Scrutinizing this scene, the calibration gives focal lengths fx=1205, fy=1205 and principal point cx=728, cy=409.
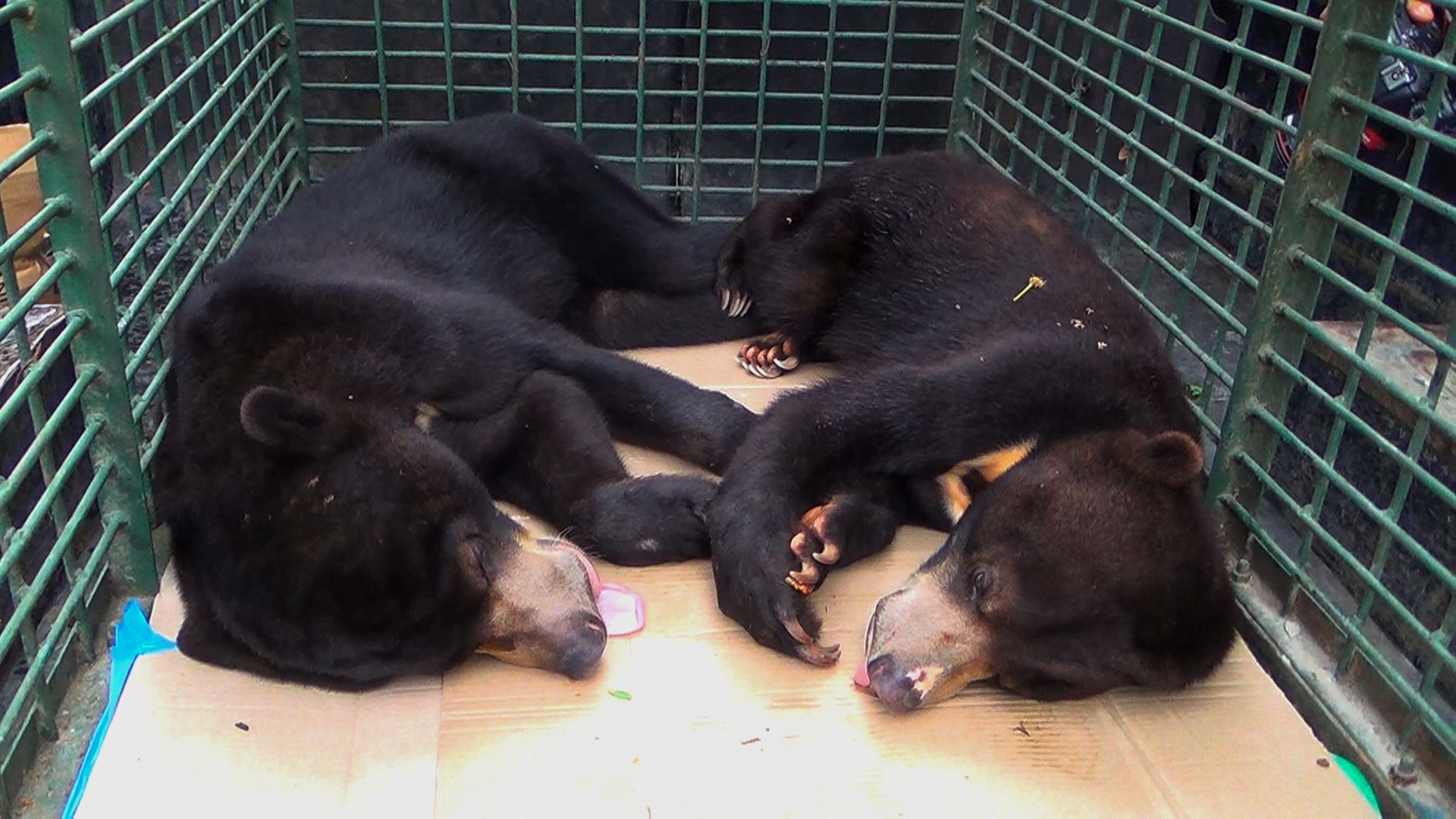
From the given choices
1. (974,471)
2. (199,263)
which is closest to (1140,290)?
(974,471)

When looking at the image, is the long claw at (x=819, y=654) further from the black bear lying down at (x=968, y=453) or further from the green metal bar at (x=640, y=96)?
the green metal bar at (x=640, y=96)

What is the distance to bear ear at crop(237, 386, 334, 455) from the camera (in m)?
2.38

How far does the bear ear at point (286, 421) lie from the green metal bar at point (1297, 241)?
7.27ft

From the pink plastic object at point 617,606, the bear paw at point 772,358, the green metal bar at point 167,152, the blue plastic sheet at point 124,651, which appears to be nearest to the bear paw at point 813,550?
the pink plastic object at point 617,606

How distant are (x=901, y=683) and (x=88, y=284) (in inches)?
74.5

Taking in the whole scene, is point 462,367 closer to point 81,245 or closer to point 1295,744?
point 81,245

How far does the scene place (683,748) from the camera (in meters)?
2.51

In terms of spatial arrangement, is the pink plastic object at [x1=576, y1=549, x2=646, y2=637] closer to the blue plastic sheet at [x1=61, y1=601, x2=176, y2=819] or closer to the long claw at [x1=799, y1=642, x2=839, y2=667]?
the long claw at [x1=799, y1=642, x2=839, y2=667]

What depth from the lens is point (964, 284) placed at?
11.8 ft

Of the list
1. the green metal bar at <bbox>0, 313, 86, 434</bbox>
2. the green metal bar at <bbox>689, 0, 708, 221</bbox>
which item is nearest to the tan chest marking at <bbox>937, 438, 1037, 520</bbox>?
the green metal bar at <bbox>0, 313, 86, 434</bbox>

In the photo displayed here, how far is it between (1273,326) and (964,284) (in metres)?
0.91

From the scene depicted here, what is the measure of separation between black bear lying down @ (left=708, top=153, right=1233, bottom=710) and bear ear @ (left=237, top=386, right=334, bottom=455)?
0.94 metres

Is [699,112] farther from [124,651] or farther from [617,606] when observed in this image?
[124,651]

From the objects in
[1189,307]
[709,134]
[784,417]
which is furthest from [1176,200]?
[784,417]
